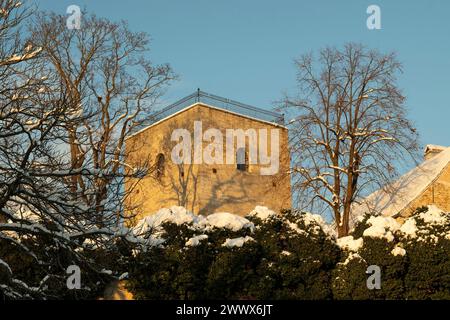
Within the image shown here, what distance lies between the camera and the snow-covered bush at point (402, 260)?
63.2 feet

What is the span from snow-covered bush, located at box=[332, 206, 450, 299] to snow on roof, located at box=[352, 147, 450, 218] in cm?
768

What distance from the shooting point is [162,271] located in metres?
19.1

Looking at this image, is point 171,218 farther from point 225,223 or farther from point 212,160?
point 212,160

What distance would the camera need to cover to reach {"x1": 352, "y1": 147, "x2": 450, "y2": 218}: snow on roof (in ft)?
96.0

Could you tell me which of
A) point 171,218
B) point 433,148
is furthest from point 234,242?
point 433,148

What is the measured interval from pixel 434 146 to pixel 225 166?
1508 centimetres

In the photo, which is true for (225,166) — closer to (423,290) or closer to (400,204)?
(400,204)

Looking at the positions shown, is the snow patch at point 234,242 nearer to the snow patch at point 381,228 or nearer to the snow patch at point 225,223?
the snow patch at point 225,223

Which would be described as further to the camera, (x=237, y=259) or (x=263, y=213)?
(x=263, y=213)

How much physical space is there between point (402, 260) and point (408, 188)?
39.6 ft

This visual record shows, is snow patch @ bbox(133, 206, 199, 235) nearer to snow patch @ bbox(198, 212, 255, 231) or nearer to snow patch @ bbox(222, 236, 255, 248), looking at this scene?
snow patch @ bbox(198, 212, 255, 231)

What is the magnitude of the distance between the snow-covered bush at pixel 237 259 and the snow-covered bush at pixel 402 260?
84 cm

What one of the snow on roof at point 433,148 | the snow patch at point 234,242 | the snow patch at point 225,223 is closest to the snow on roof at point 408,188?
the snow on roof at point 433,148

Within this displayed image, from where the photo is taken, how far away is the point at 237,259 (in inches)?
777
